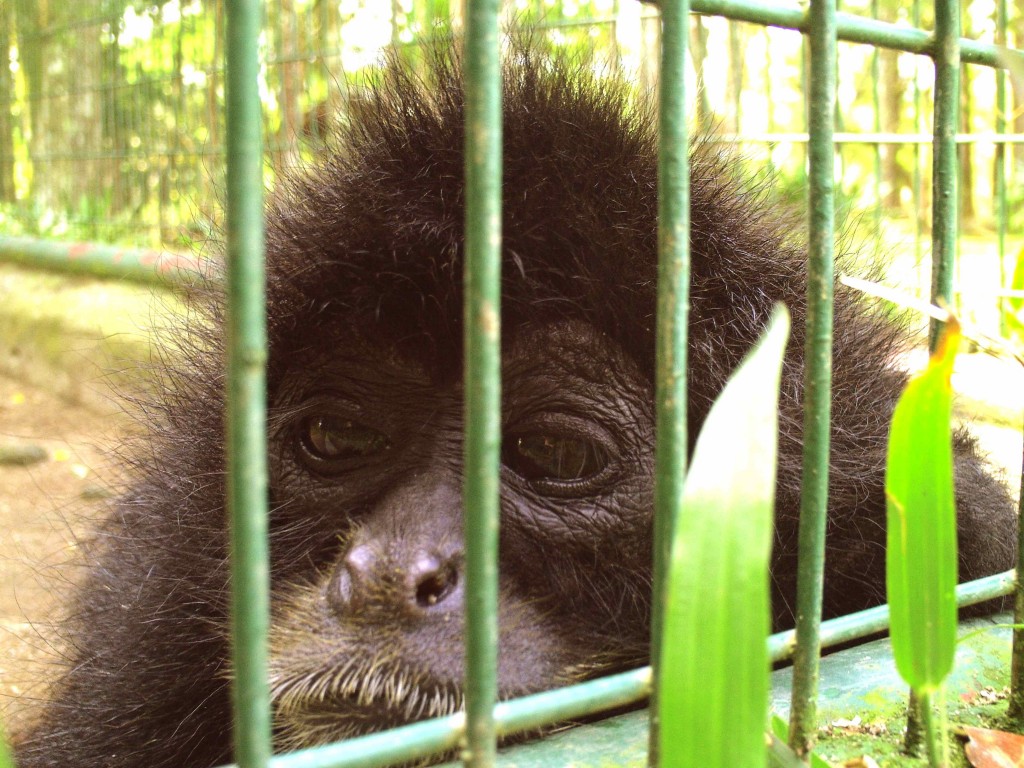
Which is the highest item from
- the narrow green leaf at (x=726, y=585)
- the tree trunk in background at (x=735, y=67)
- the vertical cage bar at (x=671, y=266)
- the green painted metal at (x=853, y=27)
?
the tree trunk in background at (x=735, y=67)

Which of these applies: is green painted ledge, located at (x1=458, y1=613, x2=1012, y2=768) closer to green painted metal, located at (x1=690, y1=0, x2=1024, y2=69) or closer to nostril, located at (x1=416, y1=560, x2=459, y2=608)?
nostril, located at (x1=416, y1=560, x2=459, y2=608)

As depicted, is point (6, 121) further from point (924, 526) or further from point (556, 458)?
point (924, 526)

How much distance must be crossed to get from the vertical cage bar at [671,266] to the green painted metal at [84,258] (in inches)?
211

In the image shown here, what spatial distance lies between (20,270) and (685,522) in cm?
826

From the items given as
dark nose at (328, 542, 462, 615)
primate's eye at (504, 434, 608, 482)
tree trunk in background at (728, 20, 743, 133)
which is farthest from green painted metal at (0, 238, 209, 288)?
dark nose at (328, 542, 462, 615)

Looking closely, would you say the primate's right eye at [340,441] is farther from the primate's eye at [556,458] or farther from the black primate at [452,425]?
the primate's eye at [556,458]

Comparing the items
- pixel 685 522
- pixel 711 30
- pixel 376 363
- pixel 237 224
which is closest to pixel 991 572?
Answer: pixel 376 363

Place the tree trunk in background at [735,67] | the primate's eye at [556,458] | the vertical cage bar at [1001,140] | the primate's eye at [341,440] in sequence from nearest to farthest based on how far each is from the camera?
the primate's eye at [556,458] → the primate's eye at [341,440] → the vertical cage bar at [1001,140] → the tree trunk in background at [735,67]

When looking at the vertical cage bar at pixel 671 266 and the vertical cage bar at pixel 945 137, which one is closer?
the vertical cage bar at pixel 671 266

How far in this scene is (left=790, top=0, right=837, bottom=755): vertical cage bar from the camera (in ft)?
3.96

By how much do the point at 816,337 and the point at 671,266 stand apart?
10.2 inches

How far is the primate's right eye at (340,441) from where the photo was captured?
92.6 inches

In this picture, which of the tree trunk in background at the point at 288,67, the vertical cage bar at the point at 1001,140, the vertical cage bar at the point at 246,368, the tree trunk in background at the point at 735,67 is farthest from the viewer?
the tree trunk in background at the point at 288,67

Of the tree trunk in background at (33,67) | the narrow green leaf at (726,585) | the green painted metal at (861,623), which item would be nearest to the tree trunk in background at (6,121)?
the tree trunk in background at (33,67)
